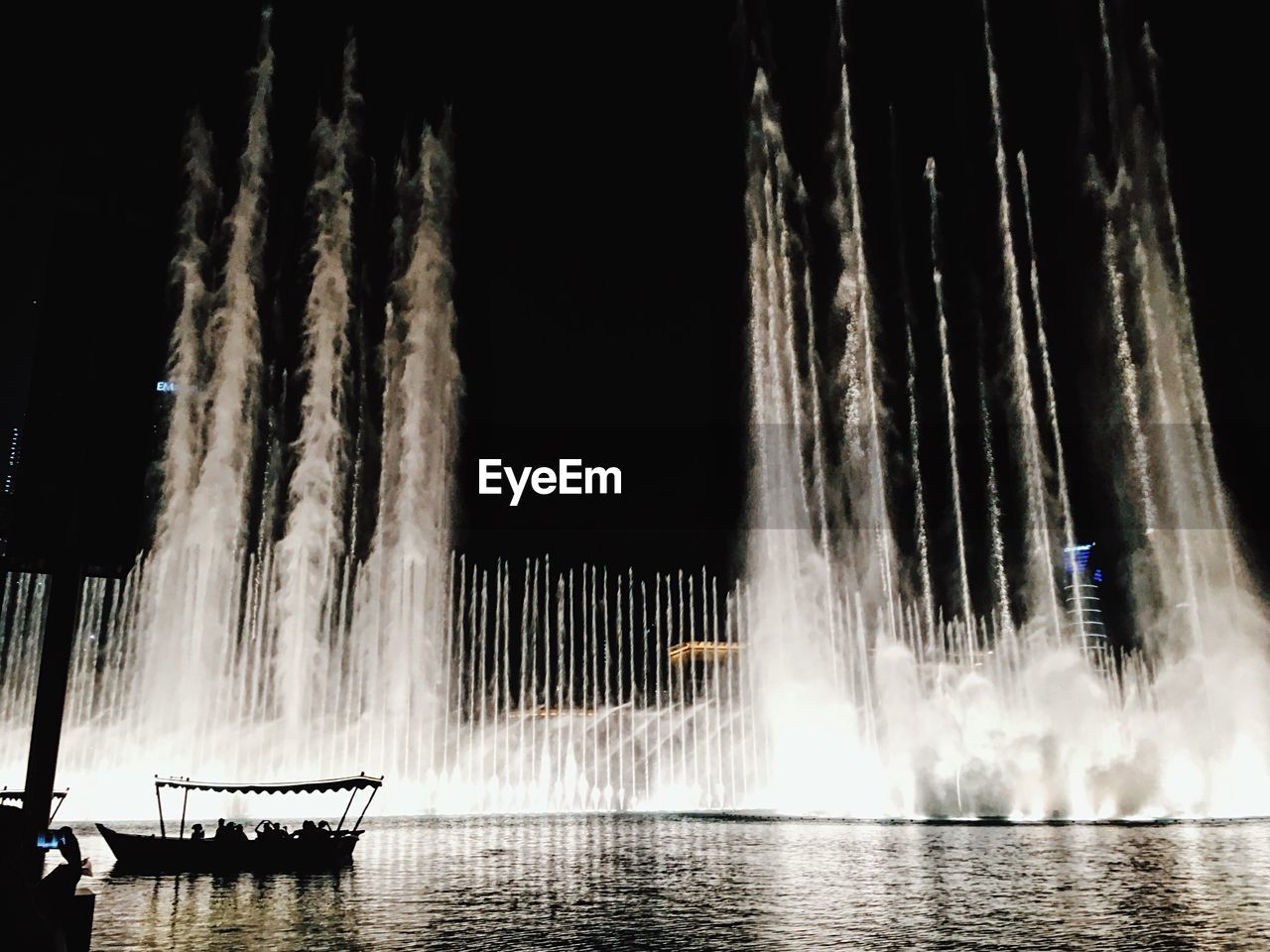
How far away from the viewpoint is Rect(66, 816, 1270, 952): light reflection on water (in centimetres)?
1348

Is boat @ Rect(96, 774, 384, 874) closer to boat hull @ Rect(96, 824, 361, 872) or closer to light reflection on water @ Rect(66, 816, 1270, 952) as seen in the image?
boat hull @ Rect(96, 824, 361, 872)

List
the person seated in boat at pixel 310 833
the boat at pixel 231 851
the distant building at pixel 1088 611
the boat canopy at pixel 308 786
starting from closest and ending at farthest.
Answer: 1. the boat at pixel 231 851
2. the person seated in boat at pixel 310 833
3. the boat canopy at pixel 308 786
4. the distant building at pixel 1088 611

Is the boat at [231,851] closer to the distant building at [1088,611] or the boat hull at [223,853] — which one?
the boat hull at [223,853]

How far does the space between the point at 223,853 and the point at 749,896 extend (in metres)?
12.7

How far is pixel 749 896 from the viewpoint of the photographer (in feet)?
56.3

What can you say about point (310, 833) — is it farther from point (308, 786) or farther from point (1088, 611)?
point (1088, 611)

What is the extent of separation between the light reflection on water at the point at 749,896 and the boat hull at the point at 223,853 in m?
0.55

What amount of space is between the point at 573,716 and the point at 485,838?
24932 millimetres

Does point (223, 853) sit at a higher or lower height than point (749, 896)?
higher

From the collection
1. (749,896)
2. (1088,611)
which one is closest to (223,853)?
(749,896)

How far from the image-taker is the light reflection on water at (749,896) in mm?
13477

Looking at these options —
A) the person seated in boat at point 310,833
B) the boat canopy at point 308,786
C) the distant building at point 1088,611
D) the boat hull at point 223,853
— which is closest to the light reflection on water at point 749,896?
the boat hull at point 223,853

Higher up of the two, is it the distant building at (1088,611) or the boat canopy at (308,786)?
the distant building at (1088,611)

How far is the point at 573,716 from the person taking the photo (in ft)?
183
